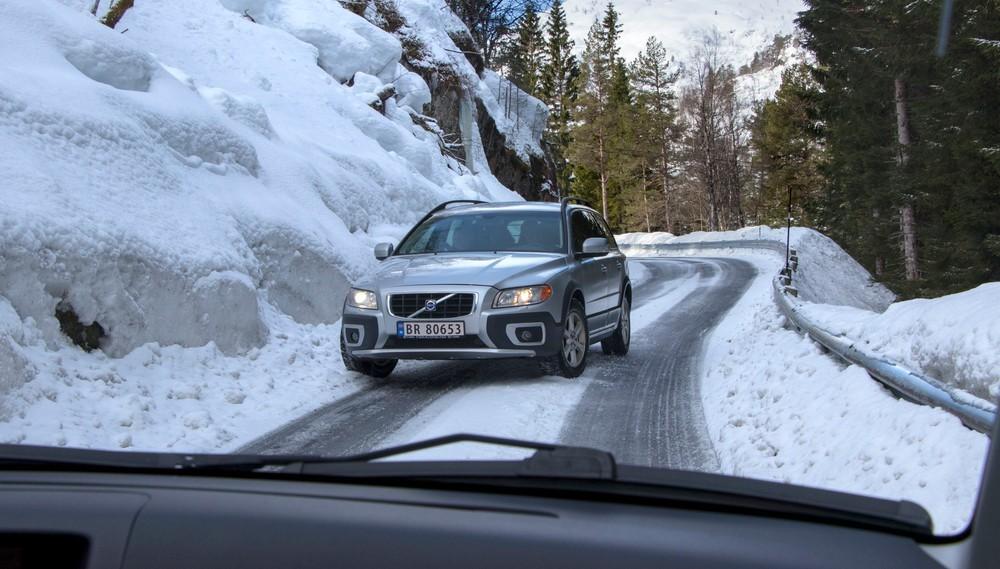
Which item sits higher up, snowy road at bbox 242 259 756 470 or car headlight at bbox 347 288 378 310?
car headlight at bbox 347 288 378 310

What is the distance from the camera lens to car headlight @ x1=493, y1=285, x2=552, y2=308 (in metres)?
8.08

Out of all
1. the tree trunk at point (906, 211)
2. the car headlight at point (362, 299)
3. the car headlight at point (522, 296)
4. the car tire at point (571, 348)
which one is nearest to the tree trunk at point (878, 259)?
the tree trunk at point (906, 211)

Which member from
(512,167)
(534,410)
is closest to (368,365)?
(534,410)

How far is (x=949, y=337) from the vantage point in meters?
4.81

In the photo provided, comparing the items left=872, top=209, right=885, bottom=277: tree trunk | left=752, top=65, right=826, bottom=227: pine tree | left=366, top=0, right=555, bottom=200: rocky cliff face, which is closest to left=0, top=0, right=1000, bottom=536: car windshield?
left=872, top=209, right=885, bottom=277: tree trunk

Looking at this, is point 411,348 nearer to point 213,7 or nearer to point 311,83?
point 311,83

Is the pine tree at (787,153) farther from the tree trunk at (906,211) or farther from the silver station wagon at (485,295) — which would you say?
the silver station wagon at (485,295)

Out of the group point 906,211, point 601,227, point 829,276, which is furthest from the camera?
point 829,276

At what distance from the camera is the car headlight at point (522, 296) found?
26.5 feet

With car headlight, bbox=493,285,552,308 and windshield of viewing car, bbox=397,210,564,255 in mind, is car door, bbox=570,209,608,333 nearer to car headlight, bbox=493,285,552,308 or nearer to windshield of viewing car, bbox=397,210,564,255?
windshield of viewing car, bbox=397,210,564,255

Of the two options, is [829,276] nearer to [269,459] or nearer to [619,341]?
[619,341]

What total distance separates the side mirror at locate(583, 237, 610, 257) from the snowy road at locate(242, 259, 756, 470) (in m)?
1.27

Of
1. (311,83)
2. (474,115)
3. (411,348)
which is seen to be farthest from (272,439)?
(474,115)

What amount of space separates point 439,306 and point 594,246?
77.3 inches
